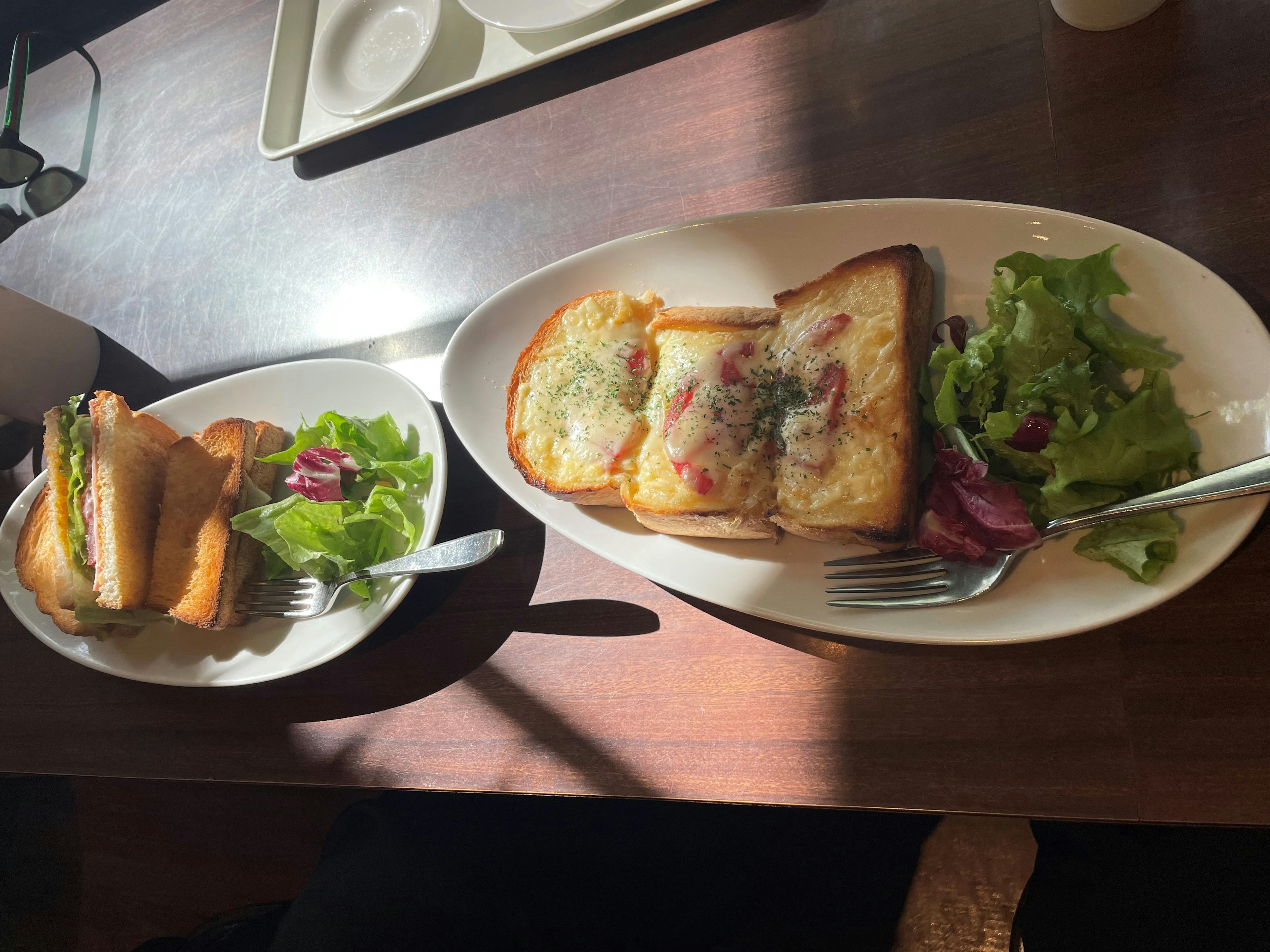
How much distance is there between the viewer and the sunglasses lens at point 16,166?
291cm

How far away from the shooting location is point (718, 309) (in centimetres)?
153

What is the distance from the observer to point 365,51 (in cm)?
233

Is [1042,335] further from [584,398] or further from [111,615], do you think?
[111,615]

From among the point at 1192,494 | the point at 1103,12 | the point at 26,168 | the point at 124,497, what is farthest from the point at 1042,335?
the point at 26,168

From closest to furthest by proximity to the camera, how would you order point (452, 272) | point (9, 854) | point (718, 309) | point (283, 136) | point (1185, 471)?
point (1185, 471) → point (718, 309) → point (452, 272) → point (283, 136) → point (9, 854)

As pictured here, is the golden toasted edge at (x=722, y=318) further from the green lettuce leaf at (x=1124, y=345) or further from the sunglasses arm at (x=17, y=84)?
the sunglasses arm at (x=17, y=84)

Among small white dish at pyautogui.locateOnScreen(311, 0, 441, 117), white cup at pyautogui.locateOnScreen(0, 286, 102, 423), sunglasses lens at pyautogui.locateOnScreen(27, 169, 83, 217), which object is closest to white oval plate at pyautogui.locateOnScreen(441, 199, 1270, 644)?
small white dish at pyautogui.locateOnScreen(311, 0, 441, 117)

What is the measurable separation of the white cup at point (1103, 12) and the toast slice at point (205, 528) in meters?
2.09

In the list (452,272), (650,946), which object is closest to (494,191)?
(452,272)

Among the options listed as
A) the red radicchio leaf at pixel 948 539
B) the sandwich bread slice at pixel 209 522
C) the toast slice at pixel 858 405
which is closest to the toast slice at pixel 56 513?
the sandwich bread slice at pixel 209 522

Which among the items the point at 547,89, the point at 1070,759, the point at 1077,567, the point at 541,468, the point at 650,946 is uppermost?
the point at 547,89

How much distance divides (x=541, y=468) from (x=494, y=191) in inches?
37.7

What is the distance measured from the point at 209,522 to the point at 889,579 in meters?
1.59

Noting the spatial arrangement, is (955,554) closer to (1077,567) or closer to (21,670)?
(1077,567)
